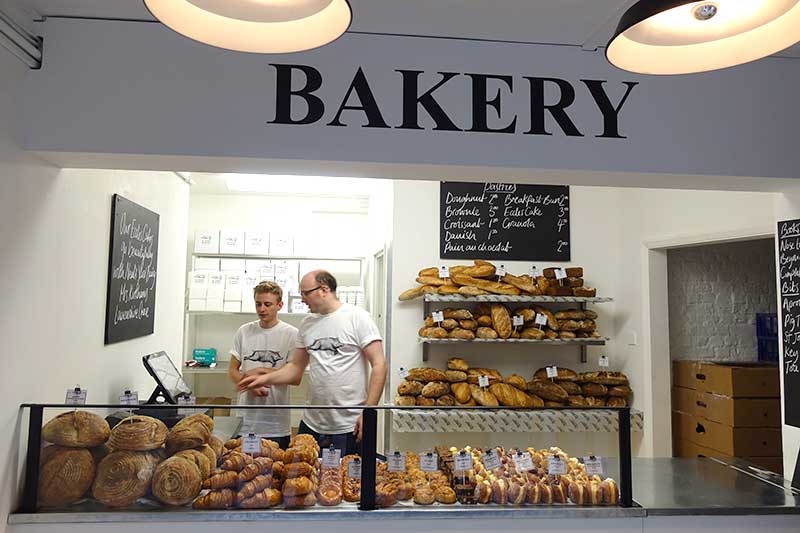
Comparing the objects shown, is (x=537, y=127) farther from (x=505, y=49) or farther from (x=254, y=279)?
(x=254, y=279)

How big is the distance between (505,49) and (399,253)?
7.51 feet

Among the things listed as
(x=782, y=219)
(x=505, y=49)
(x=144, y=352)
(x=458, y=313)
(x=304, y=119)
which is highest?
(x=505, y=49)

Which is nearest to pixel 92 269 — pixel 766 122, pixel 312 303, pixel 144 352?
pixel 144 352

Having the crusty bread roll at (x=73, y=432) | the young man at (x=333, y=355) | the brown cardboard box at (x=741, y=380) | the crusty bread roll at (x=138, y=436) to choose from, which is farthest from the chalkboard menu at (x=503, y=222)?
the crusty bread roll at (x=73, y=432)

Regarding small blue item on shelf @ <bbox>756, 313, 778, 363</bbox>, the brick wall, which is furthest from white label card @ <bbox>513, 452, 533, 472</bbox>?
small blue item on shelf @ <bbox>756, 313, 778, 363</bbox>

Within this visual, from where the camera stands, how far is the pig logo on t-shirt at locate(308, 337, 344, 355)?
317cm

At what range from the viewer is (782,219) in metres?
2.49

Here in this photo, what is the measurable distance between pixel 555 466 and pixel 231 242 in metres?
4.17

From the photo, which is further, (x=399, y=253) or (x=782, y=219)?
(x=399, y=253)

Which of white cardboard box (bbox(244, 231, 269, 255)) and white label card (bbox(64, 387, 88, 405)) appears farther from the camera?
white cardboard box (bbox(244, 231, 269, 255))

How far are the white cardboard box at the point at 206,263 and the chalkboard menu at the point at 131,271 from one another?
7.33ft

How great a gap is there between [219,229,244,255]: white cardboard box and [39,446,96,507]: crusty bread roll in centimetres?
366

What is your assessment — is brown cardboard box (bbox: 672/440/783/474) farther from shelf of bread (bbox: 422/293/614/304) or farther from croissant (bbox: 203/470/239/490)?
croissant (bbox: 203/470/239/490)

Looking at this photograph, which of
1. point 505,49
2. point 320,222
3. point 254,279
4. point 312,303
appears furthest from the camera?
point 320,222
